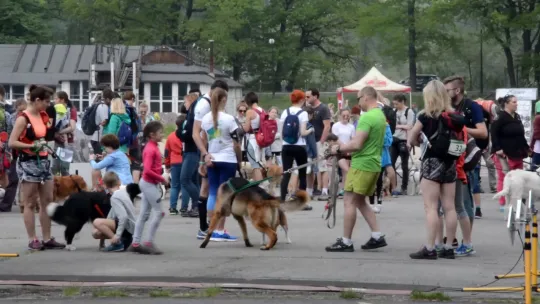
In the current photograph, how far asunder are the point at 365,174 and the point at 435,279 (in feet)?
6.36

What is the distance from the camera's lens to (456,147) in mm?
11438

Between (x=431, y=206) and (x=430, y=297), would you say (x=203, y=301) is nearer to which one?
(x=430, y=297)

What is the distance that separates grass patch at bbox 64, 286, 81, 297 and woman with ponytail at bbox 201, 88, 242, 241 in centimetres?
321

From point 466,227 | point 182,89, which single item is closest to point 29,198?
point 466,227

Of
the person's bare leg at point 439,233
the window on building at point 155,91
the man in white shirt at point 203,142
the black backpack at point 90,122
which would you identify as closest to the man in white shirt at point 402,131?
the black backpack at point 90,122

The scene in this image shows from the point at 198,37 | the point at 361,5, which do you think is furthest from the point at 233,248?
the point at 361,5

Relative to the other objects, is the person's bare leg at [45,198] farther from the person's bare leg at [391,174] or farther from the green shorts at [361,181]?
the person's bare leg at [391,174]

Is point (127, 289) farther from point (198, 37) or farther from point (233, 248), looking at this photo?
point (198, 37)

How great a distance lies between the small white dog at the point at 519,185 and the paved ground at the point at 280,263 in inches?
26.3

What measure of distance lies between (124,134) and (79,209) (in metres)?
3.73

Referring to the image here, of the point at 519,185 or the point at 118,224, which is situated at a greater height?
the point at 519,185

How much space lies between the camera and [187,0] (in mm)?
79625

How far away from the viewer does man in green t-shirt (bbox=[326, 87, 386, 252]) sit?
1188cm

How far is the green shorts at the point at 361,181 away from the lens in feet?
39.1
